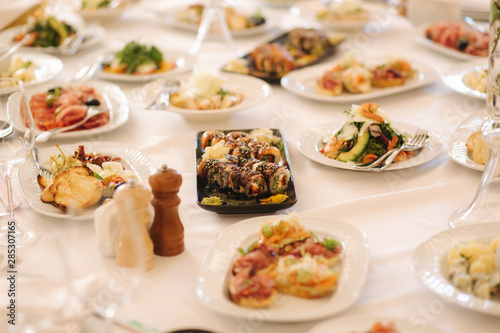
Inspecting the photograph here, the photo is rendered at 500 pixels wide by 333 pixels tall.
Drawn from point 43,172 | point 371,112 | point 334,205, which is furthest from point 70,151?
point 371,112

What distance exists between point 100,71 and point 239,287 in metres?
1.81

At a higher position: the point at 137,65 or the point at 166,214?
the point at 166,214

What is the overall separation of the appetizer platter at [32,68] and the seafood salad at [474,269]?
6.61 ft

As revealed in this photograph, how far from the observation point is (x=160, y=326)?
1131 millimetres

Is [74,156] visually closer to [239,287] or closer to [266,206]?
[266,206]

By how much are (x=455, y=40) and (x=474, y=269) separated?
1981mm

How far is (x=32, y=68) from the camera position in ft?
8.79

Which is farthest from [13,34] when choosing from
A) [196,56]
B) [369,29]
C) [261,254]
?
[261,254]

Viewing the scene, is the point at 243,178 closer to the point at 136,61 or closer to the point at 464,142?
the point at 464,142

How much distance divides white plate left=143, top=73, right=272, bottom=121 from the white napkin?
1514 mm

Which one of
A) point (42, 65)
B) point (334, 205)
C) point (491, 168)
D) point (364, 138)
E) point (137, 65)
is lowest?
point (42, 65)

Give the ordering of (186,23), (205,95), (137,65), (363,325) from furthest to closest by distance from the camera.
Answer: (186,23) < (137,65) < (205,95) < (363,325)

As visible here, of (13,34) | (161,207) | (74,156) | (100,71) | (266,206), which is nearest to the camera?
(161,207)

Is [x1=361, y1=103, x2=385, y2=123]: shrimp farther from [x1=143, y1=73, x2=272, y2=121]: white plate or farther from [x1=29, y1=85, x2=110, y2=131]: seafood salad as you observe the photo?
[x1=29, y1=85, x2=110, y2=131]: seafood salad
